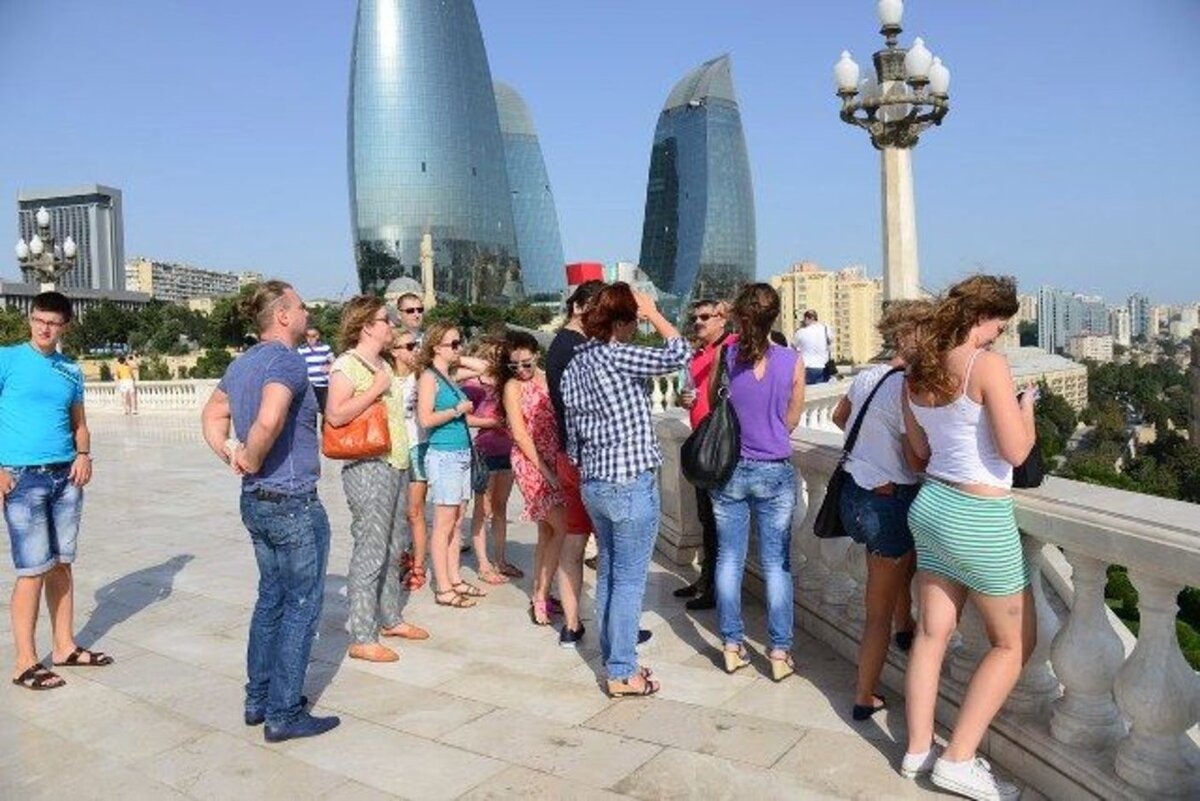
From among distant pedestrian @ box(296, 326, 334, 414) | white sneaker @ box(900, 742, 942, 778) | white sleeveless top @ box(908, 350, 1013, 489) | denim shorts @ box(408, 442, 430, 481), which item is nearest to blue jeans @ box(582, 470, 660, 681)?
white sneaker @ box(900, 742, 942, 778)

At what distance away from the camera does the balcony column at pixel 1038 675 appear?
9.12 feet

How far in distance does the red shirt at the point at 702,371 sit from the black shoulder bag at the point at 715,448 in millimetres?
493

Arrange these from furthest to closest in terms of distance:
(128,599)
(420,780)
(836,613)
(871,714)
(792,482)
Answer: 1. (128,599)
2. (836,613)
3. (792,482)
4. (871,714)
5. (420,780)

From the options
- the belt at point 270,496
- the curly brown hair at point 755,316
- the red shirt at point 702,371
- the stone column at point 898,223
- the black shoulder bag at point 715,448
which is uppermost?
the stone column at point 898,223

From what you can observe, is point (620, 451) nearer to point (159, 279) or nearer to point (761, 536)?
point (761, 536)

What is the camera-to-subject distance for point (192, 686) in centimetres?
390

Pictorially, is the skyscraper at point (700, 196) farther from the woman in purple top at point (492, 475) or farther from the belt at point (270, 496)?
the belt at point (270, 496)

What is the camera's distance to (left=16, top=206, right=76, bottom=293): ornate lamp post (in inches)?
736

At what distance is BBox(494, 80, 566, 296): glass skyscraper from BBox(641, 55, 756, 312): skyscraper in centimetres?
1135

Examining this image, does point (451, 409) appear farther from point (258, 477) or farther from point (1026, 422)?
point (1026, 422)

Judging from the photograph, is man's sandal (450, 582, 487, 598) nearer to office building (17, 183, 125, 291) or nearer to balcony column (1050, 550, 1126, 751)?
balcony column (1050, 550, 1126, 751)

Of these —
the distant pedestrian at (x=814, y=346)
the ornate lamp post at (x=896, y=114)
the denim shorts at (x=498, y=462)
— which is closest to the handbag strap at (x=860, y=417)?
the denim shorts at (x=498, y=462)

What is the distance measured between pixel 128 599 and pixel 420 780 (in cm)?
327

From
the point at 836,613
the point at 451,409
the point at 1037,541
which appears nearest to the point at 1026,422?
the point at 1037,541
